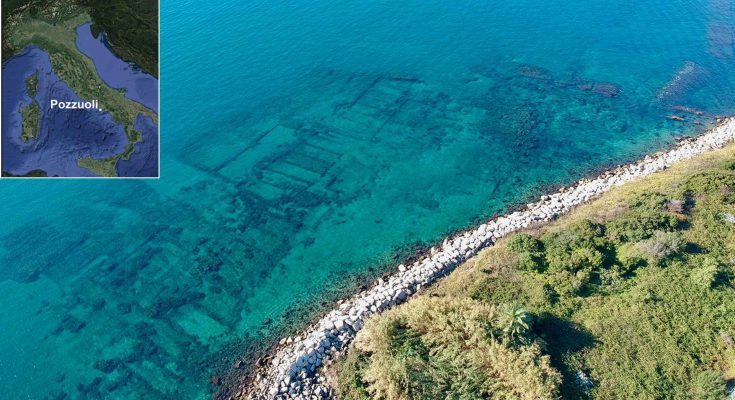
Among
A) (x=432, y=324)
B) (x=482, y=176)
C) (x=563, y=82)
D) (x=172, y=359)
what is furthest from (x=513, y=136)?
(x=172, y=359)

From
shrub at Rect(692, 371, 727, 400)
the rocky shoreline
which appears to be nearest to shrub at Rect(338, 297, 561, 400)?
the rocky shoreline

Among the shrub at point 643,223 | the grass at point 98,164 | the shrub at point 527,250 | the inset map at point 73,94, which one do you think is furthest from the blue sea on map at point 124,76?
the shrub at point 643,223

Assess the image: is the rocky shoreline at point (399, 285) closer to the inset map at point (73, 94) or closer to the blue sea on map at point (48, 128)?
the inset map at point (73, 94)

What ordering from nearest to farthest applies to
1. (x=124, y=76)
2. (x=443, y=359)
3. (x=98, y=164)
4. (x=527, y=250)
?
(x=124, y=76) < (x=98, y=164) < (x=443, y=359) < (x=527, y=250)

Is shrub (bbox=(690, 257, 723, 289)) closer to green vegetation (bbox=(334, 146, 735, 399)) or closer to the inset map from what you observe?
green vegetation (bbox=(334, 146, 735, 399))

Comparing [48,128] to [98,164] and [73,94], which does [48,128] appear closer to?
[73,94]

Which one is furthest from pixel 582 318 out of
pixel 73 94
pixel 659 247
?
pixel 73 94
